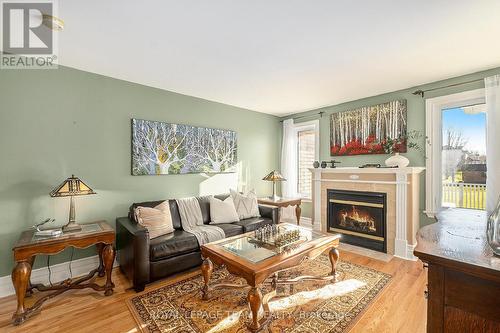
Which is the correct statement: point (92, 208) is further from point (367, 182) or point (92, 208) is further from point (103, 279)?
point (367, 182)

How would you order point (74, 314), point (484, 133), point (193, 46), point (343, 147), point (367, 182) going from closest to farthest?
point (74, 314)
point (193, 46)
point (484, 133)
point (367, 182)
point (343, 147)

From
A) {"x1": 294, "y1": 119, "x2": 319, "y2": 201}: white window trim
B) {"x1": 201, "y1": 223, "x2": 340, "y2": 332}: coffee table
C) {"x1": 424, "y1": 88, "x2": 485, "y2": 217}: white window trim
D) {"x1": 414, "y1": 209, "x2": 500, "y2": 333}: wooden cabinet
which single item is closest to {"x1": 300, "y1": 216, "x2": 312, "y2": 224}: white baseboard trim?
{"x1": 294, "y1": 119, "x2": 319, "y2": 201}: white window trim

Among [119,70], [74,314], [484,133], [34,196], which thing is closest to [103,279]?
[74,314]

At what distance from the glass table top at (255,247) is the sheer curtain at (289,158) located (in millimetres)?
2464

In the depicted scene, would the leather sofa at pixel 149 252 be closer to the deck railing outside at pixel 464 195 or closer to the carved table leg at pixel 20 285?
the carved table leg at pixel 20 285

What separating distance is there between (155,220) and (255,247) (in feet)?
4.27

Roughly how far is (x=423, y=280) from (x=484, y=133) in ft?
6.90

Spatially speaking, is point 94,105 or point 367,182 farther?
point 367,182

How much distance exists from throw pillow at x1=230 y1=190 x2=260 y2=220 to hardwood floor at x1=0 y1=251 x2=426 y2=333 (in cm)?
152

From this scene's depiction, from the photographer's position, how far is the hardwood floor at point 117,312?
1872 millimetres

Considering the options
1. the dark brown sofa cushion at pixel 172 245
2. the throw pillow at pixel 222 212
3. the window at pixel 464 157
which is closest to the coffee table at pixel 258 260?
the dark brown sofa cushion at pixel 172 245

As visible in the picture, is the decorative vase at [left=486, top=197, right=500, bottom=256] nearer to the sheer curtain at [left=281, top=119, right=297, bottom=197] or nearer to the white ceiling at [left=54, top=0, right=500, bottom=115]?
the white ceiling at [left=54, top=0, right=500, bottom=115]

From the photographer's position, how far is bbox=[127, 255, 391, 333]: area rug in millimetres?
1866

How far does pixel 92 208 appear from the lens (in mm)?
2906
